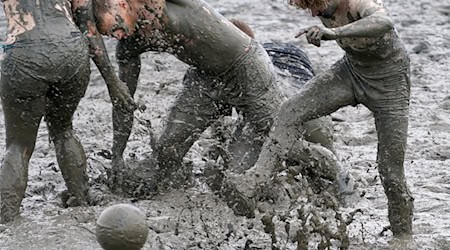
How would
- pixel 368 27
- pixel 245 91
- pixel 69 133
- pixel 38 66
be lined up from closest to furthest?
pixel 368 27
pixel 38 66
pixel 69 133
pixel 245 91

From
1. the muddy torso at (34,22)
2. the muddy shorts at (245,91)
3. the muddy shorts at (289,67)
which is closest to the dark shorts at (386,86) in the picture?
the muddy shorts at (245,91)

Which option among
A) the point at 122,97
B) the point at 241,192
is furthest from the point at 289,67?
the point at 241,192

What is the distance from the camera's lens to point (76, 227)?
236 inches

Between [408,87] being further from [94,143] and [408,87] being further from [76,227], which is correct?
[94,143]

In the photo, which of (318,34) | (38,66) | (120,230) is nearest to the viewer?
(120,230)

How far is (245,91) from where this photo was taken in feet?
23.1

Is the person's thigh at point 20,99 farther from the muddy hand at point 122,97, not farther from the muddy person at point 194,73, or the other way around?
the muddy person at point 194,73

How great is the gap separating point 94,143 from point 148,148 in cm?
53

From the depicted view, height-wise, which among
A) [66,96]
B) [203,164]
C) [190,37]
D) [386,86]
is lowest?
[203,164]

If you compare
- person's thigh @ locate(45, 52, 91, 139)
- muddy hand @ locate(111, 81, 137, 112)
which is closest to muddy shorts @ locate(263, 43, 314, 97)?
muddy hand @ locate(111, 81, 137, 112)

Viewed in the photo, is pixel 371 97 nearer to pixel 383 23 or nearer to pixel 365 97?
pixel 365 97

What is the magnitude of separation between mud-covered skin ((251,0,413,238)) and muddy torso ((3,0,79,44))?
1.36 m

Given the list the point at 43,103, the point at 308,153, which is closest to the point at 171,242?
the point at 43,103

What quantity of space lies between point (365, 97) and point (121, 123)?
6.59 feet
